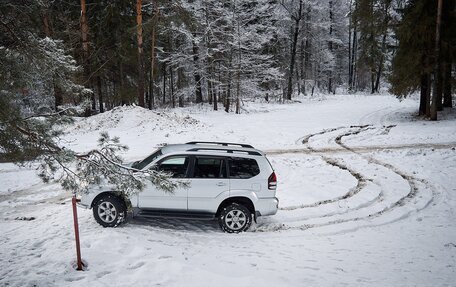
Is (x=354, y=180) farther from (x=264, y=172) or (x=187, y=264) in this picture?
(x=187, y=264)

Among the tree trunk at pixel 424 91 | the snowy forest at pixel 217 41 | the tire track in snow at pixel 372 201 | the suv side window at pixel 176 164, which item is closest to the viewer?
the suv side window at pixel 176 164

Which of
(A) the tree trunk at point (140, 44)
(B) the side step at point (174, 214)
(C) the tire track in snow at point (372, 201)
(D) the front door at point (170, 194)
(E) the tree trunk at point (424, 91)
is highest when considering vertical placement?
(A) the tree trunk at point (140, 44)

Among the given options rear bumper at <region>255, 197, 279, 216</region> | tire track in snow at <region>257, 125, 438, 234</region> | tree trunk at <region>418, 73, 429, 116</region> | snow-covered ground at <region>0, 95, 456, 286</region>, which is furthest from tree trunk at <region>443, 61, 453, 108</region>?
rear bumper at <region>255, 197, 279, 216</region>

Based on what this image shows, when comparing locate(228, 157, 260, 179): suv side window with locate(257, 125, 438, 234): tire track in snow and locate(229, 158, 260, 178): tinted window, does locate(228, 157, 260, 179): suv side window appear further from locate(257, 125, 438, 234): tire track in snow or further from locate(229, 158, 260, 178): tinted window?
locate(257, 125, 438, 234): tire track in snow

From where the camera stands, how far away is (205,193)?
822 centimetres

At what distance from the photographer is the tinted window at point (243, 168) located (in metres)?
8.33

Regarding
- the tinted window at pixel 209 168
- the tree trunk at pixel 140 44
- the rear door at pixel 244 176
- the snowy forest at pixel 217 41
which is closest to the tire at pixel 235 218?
the rear door at pixel 244 176

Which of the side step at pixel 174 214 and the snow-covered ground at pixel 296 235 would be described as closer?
the snow-covered ground at pixel 296 235

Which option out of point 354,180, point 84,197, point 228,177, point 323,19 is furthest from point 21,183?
point 323,19

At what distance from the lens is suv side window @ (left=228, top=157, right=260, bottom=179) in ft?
27.3

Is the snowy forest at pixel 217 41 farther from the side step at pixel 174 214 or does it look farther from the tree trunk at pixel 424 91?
the side step at pixel 174 214

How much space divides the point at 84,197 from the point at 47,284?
266 centimetres

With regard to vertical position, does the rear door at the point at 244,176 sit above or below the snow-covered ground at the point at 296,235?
above

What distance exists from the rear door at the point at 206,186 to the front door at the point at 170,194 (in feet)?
0.64
